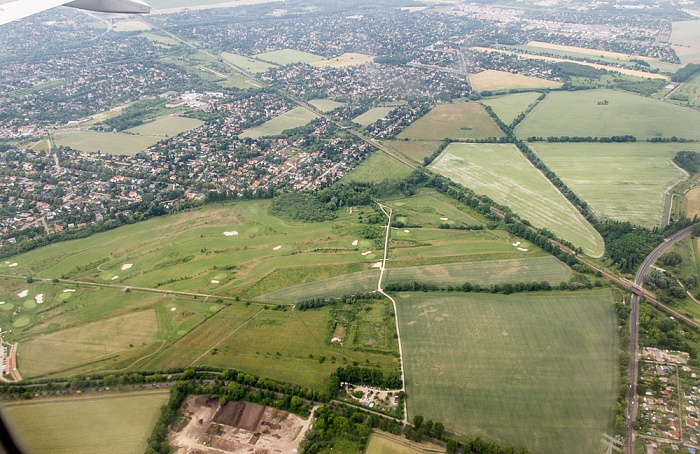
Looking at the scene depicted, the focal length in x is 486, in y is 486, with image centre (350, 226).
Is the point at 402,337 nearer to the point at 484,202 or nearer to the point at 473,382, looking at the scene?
the point at 473,382

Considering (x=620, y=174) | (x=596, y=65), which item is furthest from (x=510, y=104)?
(x=596, y=65)

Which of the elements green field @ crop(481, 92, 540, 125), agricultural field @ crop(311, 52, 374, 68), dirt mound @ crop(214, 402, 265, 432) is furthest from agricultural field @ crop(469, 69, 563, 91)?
dirt mound @ crop(214, 402, 265, 432)

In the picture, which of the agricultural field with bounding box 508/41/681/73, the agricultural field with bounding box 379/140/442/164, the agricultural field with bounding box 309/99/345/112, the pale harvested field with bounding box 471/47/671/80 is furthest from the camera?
the agricultural field with bounding box 508/41/681/73

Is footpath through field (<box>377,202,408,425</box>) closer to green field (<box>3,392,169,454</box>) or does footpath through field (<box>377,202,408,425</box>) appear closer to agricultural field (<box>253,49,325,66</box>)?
green field (<box>3,392,169,454</box>)

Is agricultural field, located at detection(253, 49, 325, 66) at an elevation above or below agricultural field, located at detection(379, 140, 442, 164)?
above

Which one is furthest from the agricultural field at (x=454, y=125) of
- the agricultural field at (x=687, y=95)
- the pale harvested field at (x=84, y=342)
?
the pale harvested field at (x=84, y=342)

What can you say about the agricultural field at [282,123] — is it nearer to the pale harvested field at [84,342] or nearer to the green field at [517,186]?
the green field at [517,186]
